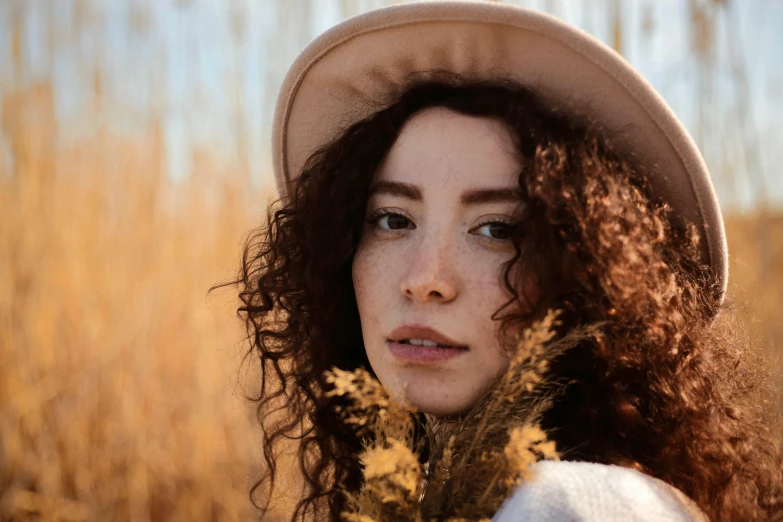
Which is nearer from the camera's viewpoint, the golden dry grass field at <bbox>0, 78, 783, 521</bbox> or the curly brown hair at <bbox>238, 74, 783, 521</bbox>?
the curly brown hair at <bbox>238, 74, 783, 521</bbox>

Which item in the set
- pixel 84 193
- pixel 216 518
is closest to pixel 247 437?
pixel 216 518

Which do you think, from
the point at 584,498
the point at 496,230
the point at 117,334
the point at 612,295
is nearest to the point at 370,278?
the point at 496,230

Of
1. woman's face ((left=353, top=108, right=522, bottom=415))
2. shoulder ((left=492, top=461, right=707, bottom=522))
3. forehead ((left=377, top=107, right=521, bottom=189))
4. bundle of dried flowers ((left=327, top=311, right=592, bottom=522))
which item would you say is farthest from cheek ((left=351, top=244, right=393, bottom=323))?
shoulder ((left=492, top=461, right=707, bottom=522))

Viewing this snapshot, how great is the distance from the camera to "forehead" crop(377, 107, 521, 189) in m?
1.39

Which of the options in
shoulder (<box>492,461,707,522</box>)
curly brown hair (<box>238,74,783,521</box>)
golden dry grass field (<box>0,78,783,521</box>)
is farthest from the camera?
golden dry grass field (<box>0,78,783,521</box>)

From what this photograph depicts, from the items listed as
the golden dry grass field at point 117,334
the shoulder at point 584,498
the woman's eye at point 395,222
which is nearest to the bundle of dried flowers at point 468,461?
the shoulder at point 584,498

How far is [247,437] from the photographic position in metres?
3.09

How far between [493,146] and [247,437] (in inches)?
80.5

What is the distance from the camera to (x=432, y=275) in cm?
132

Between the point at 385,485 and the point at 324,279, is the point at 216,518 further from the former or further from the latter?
the point at 385,485

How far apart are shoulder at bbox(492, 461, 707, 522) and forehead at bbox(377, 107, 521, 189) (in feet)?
1.78

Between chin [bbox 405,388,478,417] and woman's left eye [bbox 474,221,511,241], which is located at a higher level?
woman's left eye [bbox 474,221,511,241]

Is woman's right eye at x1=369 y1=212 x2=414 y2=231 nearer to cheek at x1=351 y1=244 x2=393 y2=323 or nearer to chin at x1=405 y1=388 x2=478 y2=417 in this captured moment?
cheek at x1=351 y1=244 x2=393 y2=323

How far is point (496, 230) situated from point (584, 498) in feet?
1.75
